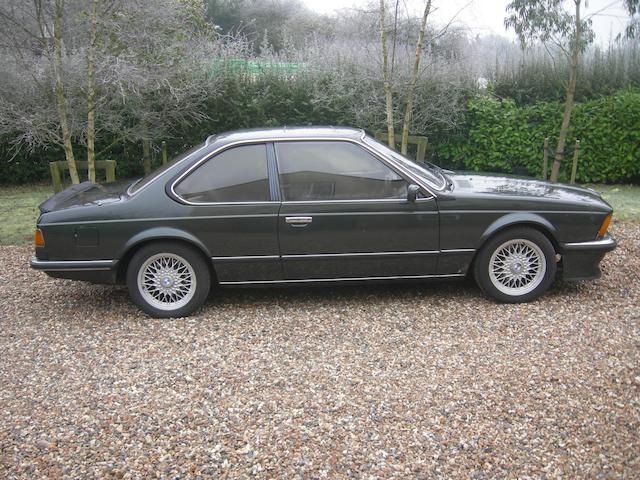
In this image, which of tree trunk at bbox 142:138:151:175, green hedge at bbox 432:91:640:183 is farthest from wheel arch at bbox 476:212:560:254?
tree trunk at bbox 142:138:151:175

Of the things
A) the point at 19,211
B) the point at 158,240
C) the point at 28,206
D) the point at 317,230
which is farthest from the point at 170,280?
the point at 28,206

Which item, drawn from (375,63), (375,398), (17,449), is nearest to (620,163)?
(375,63)

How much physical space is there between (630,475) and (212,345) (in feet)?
9.08

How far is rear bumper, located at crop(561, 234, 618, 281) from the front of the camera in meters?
5.06

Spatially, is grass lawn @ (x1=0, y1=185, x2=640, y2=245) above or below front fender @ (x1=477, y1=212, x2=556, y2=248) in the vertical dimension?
below

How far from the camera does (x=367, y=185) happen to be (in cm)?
502

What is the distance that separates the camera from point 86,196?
531 cm

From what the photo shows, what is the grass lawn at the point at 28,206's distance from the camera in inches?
318

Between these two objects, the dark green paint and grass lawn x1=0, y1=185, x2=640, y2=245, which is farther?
grass lawn x1=0, y1=185, x2=640, y2=245

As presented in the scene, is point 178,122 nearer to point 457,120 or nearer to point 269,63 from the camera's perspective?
point 269,63

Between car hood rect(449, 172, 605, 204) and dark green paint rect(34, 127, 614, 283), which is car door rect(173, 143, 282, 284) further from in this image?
car hood rect(449, 172, 605, 204)

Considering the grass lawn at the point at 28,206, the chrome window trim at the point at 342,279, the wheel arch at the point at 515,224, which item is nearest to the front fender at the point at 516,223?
the wheel arch at the point at 515,224

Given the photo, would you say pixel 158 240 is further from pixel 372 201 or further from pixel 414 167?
pixel 414 167

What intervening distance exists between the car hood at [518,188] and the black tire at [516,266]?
350mm
